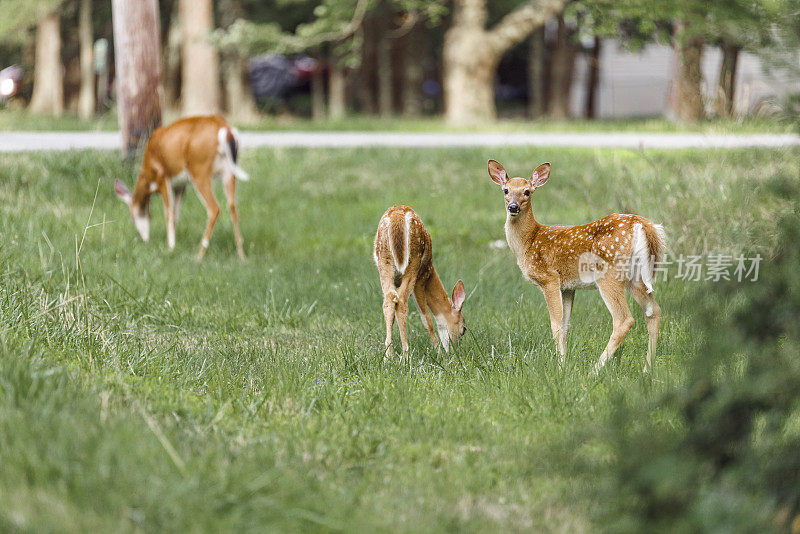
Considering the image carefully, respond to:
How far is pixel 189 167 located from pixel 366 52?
826 inches

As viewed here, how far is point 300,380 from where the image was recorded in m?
5.10

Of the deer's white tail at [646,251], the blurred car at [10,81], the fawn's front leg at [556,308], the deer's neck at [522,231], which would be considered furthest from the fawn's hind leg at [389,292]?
the blurred car at [10,81]

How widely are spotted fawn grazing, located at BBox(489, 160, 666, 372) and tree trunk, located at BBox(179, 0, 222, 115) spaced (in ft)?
48.2

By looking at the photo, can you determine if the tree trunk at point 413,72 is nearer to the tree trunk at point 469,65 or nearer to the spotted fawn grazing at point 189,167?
the tree trunk at point 469,65

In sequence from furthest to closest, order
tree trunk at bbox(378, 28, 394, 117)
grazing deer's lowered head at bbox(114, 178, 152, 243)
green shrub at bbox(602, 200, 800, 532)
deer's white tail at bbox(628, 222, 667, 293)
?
1. tree trunk at bbox(378, 28, 394, 117)
2. grazing deer's lowered head at bbox(114, 178, 152, 243)
3. deer's white tail at bbox(628, 222, 667, 293)
4. green shrub at bbox(602, 200, 800, 532)

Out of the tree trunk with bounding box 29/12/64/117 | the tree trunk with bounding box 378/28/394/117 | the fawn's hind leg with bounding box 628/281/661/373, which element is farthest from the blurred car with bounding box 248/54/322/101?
the fawn's hind leg with bounding box 628/281/661/373

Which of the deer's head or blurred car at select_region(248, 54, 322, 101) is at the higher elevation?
blurred car at select_region(248, 54, 322, 101)

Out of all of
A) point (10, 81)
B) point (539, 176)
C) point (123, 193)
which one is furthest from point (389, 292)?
point (10, 81)

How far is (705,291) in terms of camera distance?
11.1ft

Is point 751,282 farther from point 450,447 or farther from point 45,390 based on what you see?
point 45,390

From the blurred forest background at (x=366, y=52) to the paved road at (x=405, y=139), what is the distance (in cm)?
92

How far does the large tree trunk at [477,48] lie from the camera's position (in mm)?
20047

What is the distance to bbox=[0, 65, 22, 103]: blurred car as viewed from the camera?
3023 centimetres

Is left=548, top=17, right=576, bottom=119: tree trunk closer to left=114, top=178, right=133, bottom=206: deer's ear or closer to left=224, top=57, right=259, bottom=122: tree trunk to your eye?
left=224, top=57, right=259, bottom=122: tree trunk
